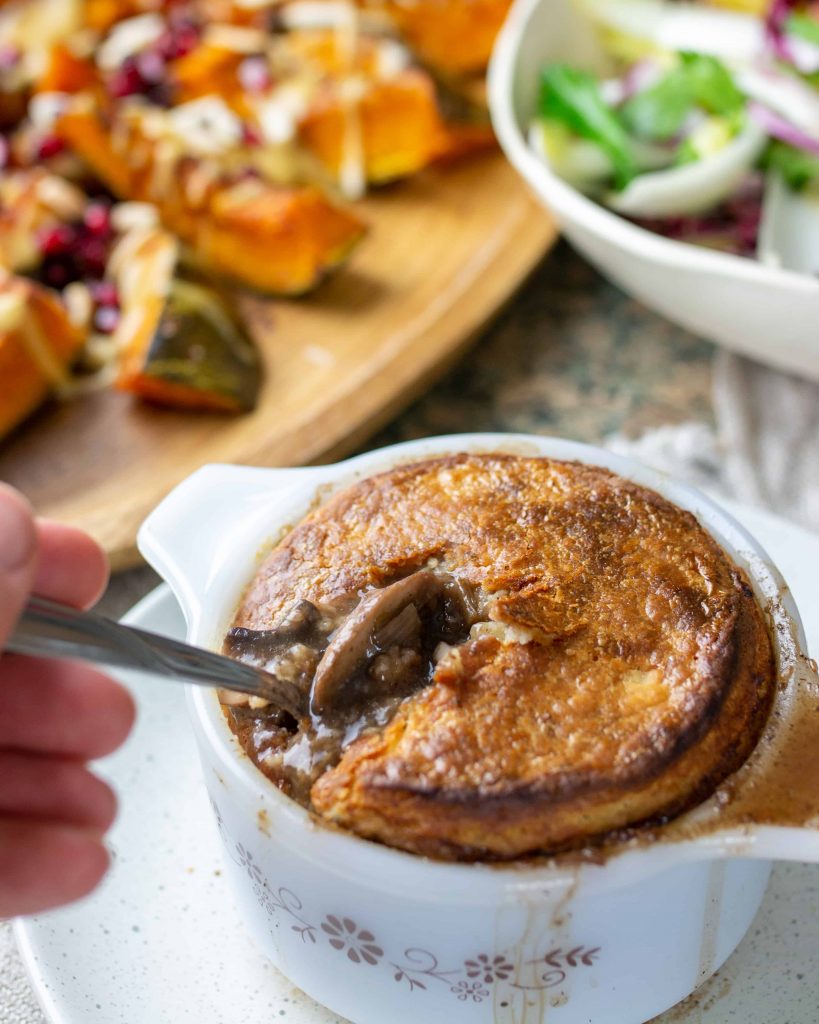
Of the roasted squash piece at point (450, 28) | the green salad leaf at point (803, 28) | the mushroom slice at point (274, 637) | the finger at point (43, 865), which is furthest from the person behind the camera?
the roasted squash piece at point (450, 28)

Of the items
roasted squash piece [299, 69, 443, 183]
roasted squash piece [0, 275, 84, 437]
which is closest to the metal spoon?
roasted squash piece [0, 275, 84, 437]

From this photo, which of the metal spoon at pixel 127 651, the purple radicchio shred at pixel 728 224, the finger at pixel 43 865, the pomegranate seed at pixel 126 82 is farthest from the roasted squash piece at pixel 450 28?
the finger at pixel 43 865

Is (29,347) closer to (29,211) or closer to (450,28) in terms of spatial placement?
(29,211)

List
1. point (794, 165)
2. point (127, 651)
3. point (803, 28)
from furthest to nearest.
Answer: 1. point (803, 28)
2. point (794, 165)
3. point (127, 651)

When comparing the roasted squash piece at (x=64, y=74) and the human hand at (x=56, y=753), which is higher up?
the human hand at (x=56, y=753)

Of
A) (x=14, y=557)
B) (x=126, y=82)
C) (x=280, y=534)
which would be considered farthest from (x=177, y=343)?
(x=14, y=557)

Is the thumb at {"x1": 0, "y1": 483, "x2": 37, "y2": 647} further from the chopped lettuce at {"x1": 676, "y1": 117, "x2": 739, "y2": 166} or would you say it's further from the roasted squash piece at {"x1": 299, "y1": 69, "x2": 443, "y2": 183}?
the roasted squash piece at {"x1": 299, "y1": 69, "x2": 443, "y2": 183}

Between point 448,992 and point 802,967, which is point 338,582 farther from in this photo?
point 802,967

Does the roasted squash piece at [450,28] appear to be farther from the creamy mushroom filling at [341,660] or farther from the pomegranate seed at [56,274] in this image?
the creamy mushroom filling at [341,660]
